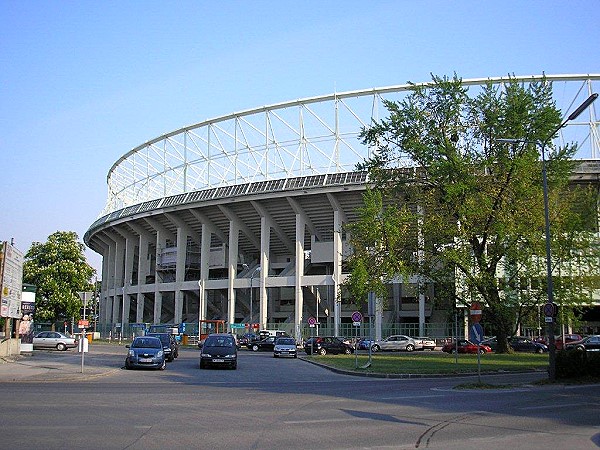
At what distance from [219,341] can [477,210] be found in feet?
46.6

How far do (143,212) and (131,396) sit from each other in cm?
5623

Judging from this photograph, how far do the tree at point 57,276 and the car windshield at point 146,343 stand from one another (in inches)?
1843

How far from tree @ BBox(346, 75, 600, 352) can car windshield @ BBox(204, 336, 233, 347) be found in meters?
7.52

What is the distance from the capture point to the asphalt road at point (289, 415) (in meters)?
9.90

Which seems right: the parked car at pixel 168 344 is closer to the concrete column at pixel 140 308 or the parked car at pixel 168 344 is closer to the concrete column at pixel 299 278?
the concrete column at pixel 299 278

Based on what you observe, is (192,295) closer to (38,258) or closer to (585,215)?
(38,258)

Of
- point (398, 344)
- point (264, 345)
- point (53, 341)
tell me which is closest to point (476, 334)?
point (398, 344)

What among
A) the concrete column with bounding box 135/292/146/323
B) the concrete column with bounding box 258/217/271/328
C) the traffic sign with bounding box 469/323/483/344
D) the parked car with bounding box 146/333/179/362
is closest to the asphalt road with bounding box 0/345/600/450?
the traffic sign with bounding box 469/323/483/344

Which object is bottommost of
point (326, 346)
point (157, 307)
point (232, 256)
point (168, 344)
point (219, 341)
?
point (326, 346)

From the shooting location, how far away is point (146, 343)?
28.4 m

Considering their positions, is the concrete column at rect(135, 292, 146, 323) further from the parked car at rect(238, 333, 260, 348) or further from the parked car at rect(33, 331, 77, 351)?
the parked car at rect(33, 331, 77, 351)

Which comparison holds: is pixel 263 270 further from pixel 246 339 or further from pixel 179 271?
pixel 179 271

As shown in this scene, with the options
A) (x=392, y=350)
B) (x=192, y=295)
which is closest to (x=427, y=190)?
(x=392, y=350)

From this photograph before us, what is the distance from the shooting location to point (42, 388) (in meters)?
18.2
